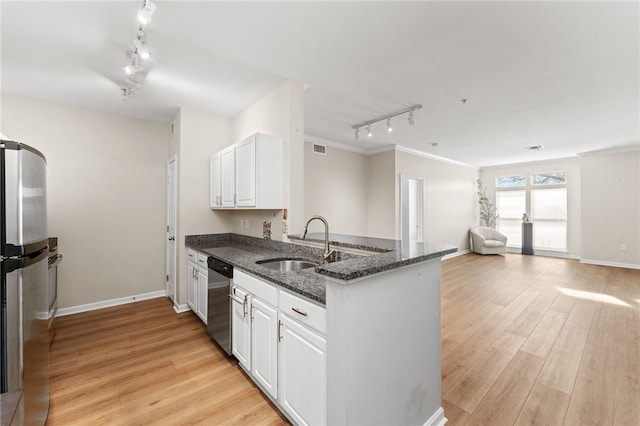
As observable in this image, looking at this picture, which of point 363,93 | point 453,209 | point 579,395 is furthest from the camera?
point 453,209

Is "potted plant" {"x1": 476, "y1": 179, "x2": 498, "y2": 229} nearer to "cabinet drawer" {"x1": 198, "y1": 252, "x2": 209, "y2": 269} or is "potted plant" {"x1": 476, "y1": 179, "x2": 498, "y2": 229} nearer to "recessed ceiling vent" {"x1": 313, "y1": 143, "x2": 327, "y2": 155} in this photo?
"recessed ceiling vent" {"x1": 313, "y1": 143, "x2": 327, "y2": 155}

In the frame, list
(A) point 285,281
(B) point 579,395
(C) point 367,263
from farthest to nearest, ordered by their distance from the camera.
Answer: (B) point 579,395
(A) point 285,281
(C) point 367,263

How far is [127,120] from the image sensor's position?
12.7ft

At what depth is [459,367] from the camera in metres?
2.36

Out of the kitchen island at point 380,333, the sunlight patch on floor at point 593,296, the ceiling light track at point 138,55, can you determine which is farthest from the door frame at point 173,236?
the sunlight patch on floor at point 593,296

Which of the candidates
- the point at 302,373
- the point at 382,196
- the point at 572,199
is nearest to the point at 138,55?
the point at 302,373

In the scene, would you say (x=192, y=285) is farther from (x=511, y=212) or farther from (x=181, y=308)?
(x=511, y=212)

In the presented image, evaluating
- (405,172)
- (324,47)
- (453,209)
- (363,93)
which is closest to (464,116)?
(363,93)

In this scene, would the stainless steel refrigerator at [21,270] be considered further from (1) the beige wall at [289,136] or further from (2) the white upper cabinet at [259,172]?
(1) the beige wall at [289,136]

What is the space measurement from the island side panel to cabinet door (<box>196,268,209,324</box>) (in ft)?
6.85

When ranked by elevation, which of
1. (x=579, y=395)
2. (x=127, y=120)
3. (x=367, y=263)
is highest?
(x=127, y=120)

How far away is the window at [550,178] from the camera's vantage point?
7.36m

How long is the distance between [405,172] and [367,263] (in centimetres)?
513

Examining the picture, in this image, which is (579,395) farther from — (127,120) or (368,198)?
(127,120)
